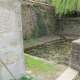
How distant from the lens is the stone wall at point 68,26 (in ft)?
40.5

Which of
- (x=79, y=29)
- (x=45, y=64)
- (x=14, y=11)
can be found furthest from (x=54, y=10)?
(x=14, y=11)

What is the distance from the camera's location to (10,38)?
7.15ft

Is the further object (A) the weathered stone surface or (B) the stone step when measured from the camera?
(B) the stone step

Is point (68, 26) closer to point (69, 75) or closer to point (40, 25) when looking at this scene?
point (40, 25)

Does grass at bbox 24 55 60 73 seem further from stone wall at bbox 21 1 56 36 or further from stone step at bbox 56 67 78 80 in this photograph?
stone wall at bbox 21 1 56 36

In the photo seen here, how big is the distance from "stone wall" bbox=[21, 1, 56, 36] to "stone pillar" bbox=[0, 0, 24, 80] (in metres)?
7.23

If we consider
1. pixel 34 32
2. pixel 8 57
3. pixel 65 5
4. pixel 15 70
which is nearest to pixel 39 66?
pixel 15 70

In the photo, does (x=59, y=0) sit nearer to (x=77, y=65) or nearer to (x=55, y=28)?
(x=55, y=28)

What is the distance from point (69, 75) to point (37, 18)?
7.59 m

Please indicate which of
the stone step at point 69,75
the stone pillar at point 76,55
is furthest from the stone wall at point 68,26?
the stone step at point 69,75

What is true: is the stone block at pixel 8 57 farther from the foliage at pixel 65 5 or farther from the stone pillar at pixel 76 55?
the foliage at pixel 65 5

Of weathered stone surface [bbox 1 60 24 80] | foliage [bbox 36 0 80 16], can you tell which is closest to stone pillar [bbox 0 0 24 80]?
weathered stone surface [bbox 1 60 24 80]

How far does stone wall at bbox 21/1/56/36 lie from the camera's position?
9.70 metres

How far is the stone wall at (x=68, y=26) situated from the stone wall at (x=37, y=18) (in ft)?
2.76
